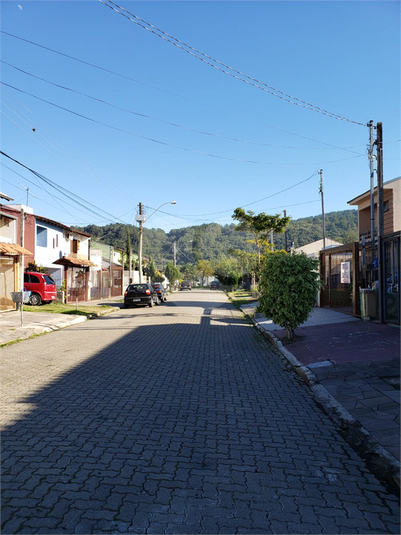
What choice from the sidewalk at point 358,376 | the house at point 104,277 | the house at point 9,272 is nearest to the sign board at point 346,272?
the sidewalk at point 358,376

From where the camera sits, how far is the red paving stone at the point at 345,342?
8882 millimetres

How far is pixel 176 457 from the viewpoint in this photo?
4.22m

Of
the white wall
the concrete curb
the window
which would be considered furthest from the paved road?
the window

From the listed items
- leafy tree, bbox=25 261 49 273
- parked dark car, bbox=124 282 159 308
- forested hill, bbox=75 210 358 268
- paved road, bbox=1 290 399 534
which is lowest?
paved road, bbox=1 290 399 534

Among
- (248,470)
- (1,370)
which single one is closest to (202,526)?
(248,470)

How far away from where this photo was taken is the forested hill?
215ft

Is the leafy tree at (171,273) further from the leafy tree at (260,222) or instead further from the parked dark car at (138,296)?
the parked dark car at (138,296)

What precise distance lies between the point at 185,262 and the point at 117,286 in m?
79.3

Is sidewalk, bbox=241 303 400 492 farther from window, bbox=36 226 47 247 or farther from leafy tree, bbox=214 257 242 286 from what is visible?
leafy tree, bbox=214 257 242 286

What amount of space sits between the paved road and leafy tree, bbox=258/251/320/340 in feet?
10.6

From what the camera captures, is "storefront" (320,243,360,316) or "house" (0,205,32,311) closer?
"storefront" (320,243,360,316)

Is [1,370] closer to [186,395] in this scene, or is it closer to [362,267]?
[186,395]

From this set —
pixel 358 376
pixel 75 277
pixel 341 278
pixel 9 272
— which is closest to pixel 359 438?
pixel 358 376

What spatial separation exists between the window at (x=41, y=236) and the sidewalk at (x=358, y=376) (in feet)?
62.5
